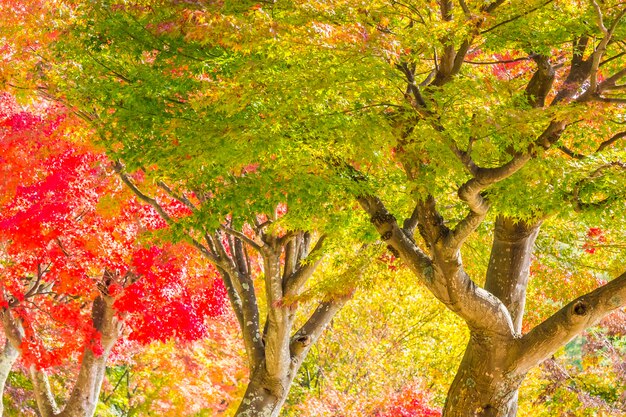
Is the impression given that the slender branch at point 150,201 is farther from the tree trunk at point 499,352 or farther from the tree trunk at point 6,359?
the tree trunk at point 6,359

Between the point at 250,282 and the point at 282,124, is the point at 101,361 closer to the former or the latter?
the point at 250,282

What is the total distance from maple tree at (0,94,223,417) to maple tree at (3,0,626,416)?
1.92 metres

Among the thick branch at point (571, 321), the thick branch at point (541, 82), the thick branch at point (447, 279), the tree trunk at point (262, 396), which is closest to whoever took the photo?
the thick branch at point (571, 321)

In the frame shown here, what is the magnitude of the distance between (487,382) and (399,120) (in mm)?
2907

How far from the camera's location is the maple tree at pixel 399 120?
20.6 feet

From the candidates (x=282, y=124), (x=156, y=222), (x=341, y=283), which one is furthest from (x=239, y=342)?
(x=282, y=124)

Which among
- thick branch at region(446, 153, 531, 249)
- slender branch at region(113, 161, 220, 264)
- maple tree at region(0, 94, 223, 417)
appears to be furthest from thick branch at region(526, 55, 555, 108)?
maple tree at region(0, 94, 223, 417)

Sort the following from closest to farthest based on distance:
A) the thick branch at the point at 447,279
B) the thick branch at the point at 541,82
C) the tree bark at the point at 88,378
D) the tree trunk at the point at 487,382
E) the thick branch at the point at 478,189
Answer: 1. the thick branch at the point at 478,189
2. the thick branch at the point at 447,279
3. the thick branch at the point at 541,82
4. the tree trunk at the point at 487,382
5. the tree bark at the point at 88,378

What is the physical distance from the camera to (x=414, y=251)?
7.78 meters

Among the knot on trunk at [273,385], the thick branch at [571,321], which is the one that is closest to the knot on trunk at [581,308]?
the thick branch at [571,321]

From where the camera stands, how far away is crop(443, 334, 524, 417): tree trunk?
8.01 metres

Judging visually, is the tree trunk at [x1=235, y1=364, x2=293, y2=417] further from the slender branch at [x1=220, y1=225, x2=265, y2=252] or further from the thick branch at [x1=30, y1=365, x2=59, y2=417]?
the thick branch at [x1=30, y1=365, x2=59, y2=417]

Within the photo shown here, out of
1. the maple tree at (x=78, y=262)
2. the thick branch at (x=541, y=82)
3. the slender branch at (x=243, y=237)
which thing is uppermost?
the maple tree at (x=78, y=262)

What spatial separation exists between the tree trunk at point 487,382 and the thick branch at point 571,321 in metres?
0.16
